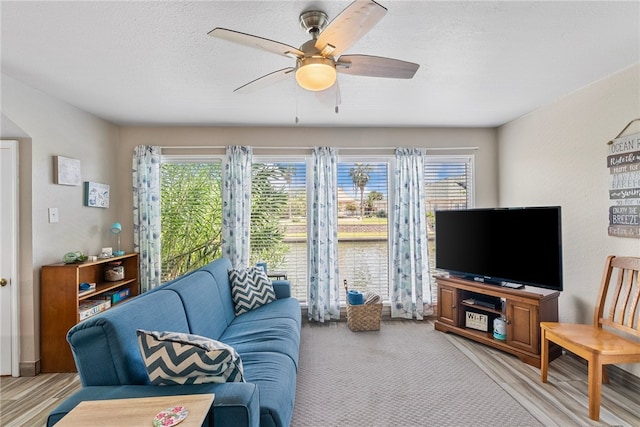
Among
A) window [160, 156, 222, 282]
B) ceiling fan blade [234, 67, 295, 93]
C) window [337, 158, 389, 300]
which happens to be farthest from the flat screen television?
window [160, 156, 222, 282]

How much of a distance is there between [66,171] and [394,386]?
11.8ft

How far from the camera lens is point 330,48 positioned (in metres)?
1.58

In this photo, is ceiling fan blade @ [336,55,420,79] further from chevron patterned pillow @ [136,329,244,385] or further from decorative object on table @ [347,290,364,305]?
decorative object on table @ [347,290,364,305]

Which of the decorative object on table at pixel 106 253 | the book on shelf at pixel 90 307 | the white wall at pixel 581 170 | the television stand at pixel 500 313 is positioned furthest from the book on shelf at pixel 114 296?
the white wall at pixel 581 170

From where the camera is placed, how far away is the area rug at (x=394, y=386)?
7.04 feet

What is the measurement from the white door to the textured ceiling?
2.27 ft

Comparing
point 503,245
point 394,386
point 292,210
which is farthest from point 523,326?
point 292,210

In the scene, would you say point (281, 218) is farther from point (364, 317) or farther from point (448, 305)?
point (448, 305)

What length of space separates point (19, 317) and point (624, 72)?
5455 mm

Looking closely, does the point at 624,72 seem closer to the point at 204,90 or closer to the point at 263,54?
the point at 263,54

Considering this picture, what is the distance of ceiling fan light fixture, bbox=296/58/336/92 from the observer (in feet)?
5.23

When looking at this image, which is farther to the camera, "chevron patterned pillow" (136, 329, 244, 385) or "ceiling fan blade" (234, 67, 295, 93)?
"ceiling fan blade" (234, 67, 295, 93)

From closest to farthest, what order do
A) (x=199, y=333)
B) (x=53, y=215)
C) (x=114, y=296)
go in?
(x=199, y=333) < (x=53, y=215) < (x=114, y=296)

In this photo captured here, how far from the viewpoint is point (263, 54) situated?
2193 millimetres
